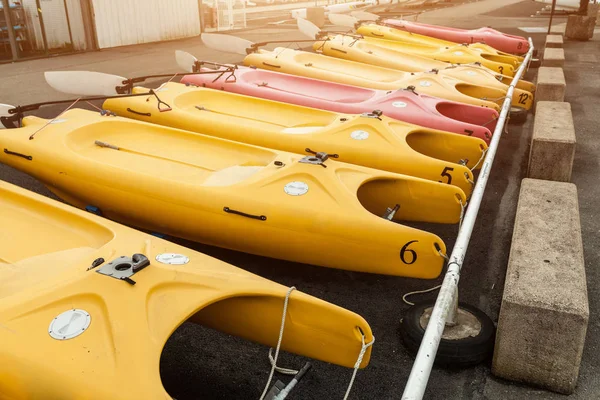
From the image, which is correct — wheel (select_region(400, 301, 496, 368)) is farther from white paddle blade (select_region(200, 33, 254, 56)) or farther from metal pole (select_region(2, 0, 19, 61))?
metal pole (select_region(2, 0, 19, 61))

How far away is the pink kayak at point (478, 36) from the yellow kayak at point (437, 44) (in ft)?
1.84

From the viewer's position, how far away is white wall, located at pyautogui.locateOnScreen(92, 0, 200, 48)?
13.5m

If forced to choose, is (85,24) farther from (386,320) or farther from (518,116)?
(386,320)

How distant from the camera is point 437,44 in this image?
10.7 m

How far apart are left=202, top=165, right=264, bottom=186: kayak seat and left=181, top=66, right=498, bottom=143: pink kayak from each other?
77.2 inches

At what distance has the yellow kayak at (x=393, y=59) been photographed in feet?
23.8

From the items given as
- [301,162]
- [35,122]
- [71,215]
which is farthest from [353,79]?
[71,215]

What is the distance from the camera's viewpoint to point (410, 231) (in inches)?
134

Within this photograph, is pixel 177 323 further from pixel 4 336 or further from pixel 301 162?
pixel 301 162

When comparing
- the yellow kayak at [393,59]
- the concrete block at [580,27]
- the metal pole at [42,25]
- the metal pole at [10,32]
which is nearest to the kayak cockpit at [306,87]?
the yellow kayak at [393,59]

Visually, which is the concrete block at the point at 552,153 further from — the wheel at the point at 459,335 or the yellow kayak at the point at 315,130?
the wheel at the point at 459,335

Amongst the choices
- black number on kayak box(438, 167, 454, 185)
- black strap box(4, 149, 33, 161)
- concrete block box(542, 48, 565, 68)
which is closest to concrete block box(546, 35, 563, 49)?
concrete block box(542, 48, 565, 68)

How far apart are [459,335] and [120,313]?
191 cm

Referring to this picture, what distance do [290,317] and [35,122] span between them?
3534 mm
